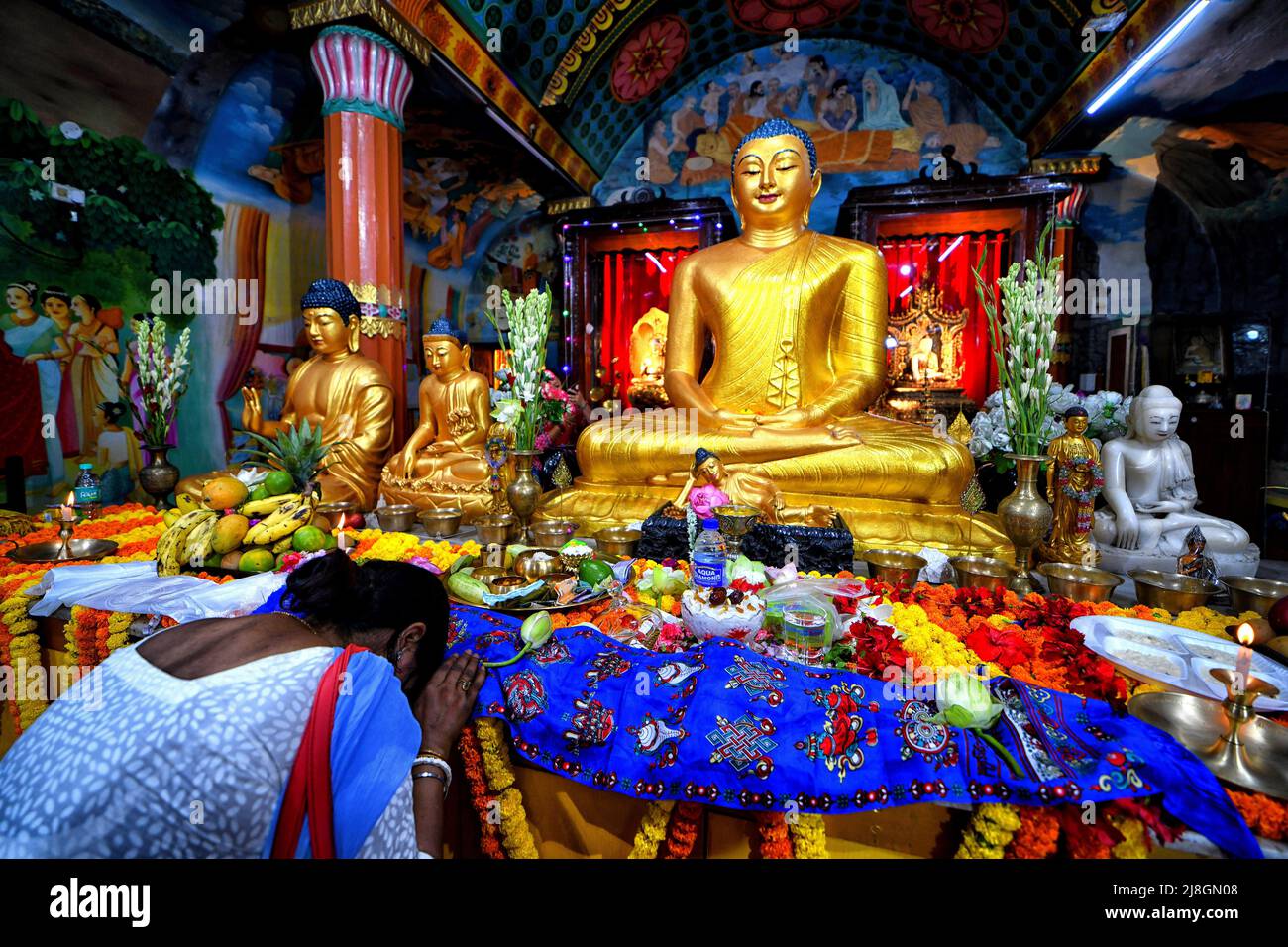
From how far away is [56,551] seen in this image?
262cm

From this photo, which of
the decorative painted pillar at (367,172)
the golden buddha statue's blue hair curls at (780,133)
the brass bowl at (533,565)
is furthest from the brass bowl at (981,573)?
the decorative painted pillar at (367,172)

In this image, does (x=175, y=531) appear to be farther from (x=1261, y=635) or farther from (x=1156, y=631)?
(x=1261, y=635)

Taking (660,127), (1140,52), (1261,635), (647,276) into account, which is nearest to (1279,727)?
(1261,635)

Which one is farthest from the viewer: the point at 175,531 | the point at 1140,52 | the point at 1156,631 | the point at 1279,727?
the point at 1140,52

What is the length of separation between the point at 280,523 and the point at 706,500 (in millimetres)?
1776

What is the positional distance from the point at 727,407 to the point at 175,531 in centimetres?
336

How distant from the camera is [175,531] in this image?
2209 millimetres

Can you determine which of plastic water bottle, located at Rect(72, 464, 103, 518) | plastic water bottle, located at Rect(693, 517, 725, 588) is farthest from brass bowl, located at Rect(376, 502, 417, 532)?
plastic water bottle, located at Rect(693, 517, 725, 588)

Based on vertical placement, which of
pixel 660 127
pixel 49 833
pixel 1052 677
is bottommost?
pixel 1052 677

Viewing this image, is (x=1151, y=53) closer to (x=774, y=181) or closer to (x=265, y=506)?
(x=774, y=181)

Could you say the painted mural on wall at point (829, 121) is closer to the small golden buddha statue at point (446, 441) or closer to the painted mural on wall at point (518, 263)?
the painted mural on wall at point (518, 263)

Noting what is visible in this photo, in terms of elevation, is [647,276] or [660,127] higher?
[660,127]

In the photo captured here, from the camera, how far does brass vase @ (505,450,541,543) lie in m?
2.86

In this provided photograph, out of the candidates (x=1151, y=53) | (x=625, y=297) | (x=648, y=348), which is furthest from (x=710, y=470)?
(x=1151, y=53)
